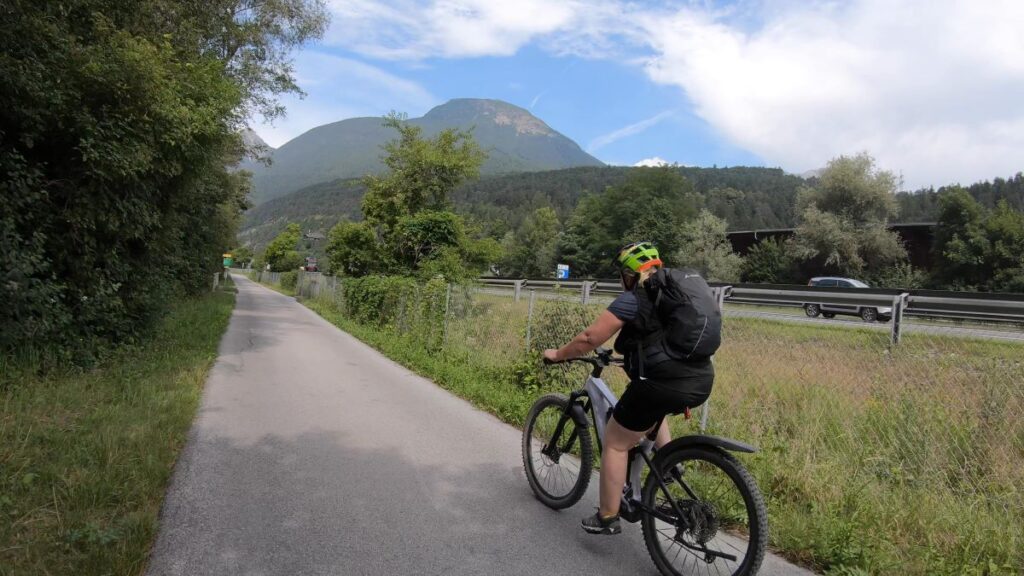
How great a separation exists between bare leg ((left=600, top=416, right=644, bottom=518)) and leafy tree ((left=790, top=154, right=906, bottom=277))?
45302 mm

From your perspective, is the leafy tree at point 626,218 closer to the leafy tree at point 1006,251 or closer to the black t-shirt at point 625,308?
the leafy tree at point 1006,251

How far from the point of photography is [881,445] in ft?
15.3

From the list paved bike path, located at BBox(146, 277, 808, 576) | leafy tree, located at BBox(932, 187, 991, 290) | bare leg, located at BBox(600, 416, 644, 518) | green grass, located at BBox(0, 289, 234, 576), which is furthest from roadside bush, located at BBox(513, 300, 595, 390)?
leafy tree, located at BBox(932, 187, 991, 290)

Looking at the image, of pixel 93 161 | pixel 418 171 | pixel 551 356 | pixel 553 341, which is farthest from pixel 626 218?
pixel 551 356

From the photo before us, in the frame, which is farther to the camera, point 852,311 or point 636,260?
point 852,311

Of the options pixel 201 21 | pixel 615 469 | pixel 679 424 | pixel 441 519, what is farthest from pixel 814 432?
pixel 201 21

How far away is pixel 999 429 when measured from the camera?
430cm

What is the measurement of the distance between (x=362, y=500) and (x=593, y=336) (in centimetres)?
217

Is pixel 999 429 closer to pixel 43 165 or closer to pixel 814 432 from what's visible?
pixel 814 432

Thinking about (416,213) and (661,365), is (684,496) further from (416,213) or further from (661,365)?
(416,213)

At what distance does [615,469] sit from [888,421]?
3129 mm

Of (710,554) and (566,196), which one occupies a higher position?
(566,196)

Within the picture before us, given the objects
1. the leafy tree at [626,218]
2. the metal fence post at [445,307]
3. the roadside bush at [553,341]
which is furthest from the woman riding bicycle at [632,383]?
the leafy tree at [626,218]

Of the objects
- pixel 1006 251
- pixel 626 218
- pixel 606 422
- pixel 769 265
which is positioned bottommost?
pixel 606 422
